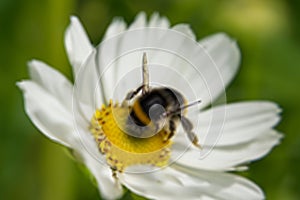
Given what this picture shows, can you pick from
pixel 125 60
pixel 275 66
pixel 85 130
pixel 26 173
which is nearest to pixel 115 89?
pixel 125 60

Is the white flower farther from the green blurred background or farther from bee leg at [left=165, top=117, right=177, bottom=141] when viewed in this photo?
the green blurred background

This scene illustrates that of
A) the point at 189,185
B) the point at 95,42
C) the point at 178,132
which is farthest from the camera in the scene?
the point at 95,42

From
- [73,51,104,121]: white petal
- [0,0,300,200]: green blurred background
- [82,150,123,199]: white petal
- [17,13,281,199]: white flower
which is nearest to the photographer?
[82,150,123,199]: white petal

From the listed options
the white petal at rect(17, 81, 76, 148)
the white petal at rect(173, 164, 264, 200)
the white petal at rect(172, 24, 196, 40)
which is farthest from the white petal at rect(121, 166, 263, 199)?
the white petal at rect(172, 24, 196, 40)

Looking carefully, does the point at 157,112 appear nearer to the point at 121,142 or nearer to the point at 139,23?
the point at 121,142

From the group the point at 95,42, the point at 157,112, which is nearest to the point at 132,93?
the point at 157,112

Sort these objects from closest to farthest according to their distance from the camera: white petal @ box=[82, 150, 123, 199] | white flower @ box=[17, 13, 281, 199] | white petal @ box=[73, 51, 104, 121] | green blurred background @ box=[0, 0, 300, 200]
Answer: white petal @ box=[82, 150, 123, 199]
white flower @ box=[17, 13, 281, 199]
white petal @ box=[73, 51, 104, 121]
green blurred background @ box=[0, 0, 300, 200]
